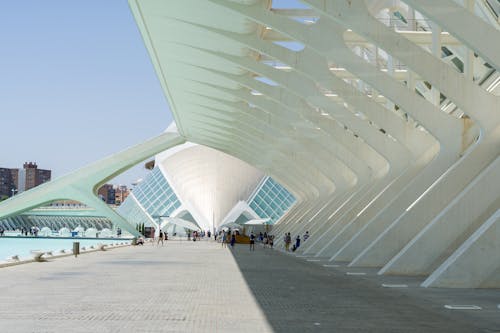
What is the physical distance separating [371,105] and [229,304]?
12.1 meters

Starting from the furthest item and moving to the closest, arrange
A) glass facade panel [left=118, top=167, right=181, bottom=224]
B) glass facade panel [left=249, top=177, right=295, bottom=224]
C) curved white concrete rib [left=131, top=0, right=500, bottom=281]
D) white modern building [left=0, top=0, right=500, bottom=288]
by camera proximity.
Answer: glass facade panel [left=249, top=177, right=295, bottom=224], glass facade panel [left=118, top=167, right=181, bottom=224], curved white concrete rib [left=131, top=0, right=500, bottom=281], white modern building [left=0, top=0, right=500, bottom=288]

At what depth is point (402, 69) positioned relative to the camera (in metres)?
26.4

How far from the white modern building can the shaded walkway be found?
1.48 meters

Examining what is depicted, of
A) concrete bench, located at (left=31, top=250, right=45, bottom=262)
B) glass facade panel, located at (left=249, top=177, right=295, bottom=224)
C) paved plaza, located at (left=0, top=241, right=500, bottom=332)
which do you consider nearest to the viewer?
paved plaza, located at (left=0, top=241, right=500, bottom=332)

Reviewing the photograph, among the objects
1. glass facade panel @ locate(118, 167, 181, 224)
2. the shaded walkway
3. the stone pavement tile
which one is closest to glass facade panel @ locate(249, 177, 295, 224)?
glass facade panel @ locate(118, 167, 181, 224)

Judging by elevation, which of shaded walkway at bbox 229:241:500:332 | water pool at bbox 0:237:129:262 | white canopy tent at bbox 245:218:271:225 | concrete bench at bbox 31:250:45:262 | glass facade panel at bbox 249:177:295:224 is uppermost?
glass facade panel at bbox 249:177:295:224

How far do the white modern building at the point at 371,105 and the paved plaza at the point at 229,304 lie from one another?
167 centimetres

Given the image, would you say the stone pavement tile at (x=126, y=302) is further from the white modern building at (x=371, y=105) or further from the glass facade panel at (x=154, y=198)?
the glass facade panel at (x=154, y=198)

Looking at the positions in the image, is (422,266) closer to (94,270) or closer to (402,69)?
(94,270)

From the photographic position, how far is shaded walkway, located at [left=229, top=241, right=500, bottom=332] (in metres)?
8.33

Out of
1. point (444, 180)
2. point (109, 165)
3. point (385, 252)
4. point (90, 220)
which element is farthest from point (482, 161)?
point (90, 220)

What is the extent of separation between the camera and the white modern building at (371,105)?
14.0 meters

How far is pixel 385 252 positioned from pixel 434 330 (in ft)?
32.9

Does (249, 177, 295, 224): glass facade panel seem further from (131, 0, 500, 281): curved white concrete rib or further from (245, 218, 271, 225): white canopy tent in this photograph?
(131, 0, 500, 281): curved white concrete rib
